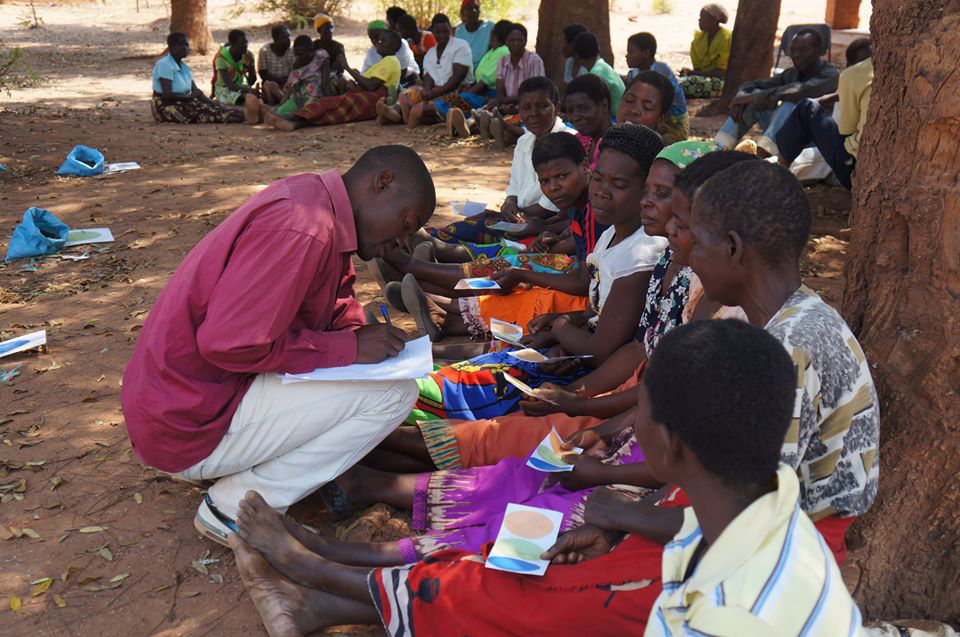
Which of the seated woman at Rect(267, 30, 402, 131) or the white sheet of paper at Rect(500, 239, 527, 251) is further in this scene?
the seated woman at Rect(267, 30, 402, 131)

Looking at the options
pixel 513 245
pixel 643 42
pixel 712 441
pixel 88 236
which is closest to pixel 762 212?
pixel 712 441

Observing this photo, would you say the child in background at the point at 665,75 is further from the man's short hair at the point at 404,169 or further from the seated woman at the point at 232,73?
the seated woman at the point at 232,73

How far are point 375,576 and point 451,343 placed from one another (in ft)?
7.12

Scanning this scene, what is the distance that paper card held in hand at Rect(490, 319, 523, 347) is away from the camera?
3.77 m

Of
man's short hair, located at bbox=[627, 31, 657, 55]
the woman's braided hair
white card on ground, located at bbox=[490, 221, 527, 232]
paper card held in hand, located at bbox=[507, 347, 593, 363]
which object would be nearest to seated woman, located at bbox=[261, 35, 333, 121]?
man's short hair, located at bbox=[627, 31, 657, 55]

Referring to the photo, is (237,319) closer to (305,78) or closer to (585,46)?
(585,46)

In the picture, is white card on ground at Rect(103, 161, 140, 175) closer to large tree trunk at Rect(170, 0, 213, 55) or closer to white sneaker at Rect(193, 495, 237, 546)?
white sneaker at Rect(193, 495, 237, 546)

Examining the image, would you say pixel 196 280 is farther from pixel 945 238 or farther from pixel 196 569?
pixel 945 238

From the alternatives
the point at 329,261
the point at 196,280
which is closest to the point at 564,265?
the point at 329,261

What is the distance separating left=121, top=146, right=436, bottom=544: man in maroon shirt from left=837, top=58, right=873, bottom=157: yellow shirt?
4375mm

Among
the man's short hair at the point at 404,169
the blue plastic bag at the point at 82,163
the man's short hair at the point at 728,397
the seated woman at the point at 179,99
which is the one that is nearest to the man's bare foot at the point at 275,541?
the man's short hair at the point at 404,169

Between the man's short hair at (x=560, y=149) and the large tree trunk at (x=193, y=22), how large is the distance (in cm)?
1392

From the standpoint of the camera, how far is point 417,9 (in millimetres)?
17578

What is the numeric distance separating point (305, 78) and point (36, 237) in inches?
246
